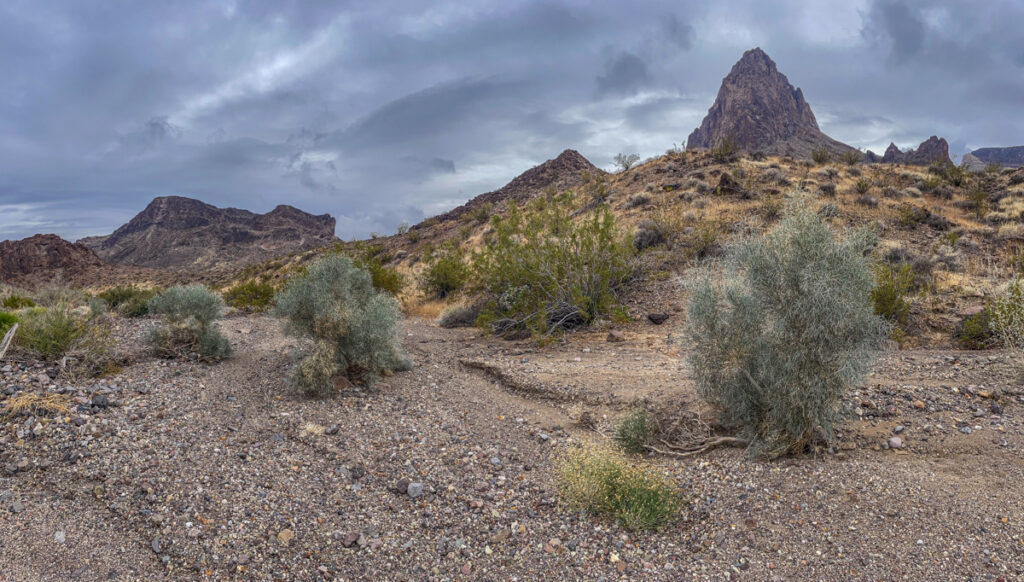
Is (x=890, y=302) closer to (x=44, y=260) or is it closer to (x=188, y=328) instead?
(x=188, y=328)

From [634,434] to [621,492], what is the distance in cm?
133

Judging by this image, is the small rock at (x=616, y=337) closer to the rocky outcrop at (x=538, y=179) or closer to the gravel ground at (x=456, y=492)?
the gravel ground at (x=456, y=492)

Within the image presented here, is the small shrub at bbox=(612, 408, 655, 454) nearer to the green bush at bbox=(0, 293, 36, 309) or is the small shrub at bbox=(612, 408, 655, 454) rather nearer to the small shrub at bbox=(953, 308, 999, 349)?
the small shrub at bbox=(953, 308, 999, 349)

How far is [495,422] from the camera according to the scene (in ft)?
21.2

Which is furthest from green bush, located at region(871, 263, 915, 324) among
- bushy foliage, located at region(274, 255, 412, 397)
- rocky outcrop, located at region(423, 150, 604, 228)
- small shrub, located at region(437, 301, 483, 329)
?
rocky outcrop, located at region(423, 150, 604, 228)

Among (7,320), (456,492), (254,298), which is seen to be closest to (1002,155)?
(254,298)

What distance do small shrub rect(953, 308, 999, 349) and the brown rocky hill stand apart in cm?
6271

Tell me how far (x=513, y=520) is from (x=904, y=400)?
4718 mm

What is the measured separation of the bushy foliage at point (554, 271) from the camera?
11438 millimetres

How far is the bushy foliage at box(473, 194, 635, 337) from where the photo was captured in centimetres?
1144

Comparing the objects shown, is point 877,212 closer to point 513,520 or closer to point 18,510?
point 513,520

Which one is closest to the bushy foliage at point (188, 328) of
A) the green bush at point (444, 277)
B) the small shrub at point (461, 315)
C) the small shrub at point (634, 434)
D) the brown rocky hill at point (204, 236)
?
the small shrub at point (461, 315)

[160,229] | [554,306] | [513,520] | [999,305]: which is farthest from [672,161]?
[160,229]

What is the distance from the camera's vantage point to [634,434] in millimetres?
5379
